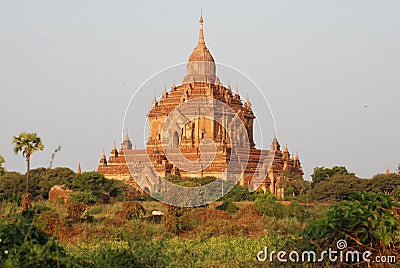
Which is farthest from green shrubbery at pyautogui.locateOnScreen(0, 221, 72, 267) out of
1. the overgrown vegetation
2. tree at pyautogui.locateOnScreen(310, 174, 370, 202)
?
tree at pyautogui.locateOnScreen(310, 174, 370, 202)

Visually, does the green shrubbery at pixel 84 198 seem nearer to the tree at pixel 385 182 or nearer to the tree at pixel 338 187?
the tree at pixel 338 187

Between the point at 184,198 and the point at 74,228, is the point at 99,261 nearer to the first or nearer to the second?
the point at 74,228

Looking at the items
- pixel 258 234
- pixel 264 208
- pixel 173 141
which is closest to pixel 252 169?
pixel 173 141

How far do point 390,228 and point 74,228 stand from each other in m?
9.30

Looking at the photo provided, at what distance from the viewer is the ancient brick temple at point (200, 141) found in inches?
1716

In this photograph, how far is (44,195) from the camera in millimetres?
36000

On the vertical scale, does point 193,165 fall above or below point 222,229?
above

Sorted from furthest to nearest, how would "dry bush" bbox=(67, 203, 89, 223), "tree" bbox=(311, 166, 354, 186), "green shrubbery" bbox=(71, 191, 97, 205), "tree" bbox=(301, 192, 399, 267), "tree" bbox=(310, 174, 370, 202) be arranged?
"tree" bbox=(311, 166, 354, 186) → "tree" bbox=(310, 174, 370, 202) → "green shrubbery" bbox=(71, 191, 97, 205) → "dry bush" bbox=(67, 203, 89, 223) → "tree" bbox=(301, 192, 399, 267)

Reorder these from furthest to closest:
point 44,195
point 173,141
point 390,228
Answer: point 173,141, point 44,195, point 390,228

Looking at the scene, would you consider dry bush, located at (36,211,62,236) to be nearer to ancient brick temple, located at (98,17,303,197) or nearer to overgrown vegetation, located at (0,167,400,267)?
overgrown vegetation, located at (0,167,400,267)

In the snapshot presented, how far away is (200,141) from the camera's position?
46.1 m

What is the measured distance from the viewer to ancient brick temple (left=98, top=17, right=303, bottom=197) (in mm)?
43594

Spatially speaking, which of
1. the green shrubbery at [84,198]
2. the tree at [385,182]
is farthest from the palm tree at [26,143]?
the tree at [385,182]

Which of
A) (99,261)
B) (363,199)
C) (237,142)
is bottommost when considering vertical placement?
(99,261)
